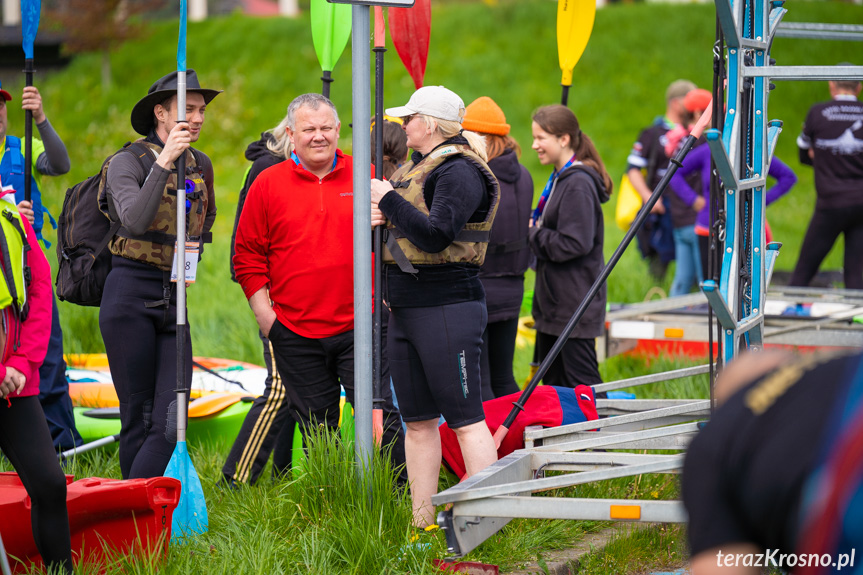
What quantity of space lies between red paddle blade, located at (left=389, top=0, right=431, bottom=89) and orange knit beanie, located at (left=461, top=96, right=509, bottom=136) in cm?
42

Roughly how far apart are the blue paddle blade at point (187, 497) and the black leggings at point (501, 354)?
173cm

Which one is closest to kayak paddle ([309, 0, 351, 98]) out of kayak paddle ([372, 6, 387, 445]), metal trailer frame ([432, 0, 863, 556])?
kayak paddle ([372, 6, 387, 445])

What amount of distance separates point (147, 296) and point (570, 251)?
2.09 metres

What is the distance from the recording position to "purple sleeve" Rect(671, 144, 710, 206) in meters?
7.12

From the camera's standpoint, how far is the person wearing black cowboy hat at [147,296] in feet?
12.2

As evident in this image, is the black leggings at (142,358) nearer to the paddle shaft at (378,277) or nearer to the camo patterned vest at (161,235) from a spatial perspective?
the camo patterned vest at (161,235)

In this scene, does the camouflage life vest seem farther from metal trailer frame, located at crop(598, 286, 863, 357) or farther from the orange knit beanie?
metal trailer frame, located at crop(598, 286, 863, 357)

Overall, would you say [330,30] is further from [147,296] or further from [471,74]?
[471,74]

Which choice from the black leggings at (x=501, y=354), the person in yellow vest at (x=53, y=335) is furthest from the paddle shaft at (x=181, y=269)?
the black leggings at (x=501, y=354)

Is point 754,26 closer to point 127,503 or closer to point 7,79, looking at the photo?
point 127,503

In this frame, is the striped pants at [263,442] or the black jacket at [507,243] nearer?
the striped pants at [263,442]

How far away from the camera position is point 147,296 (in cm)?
378

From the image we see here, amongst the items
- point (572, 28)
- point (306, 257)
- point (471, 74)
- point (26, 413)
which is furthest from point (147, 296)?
point (471, 74)

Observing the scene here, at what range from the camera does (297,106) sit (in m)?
3.85
